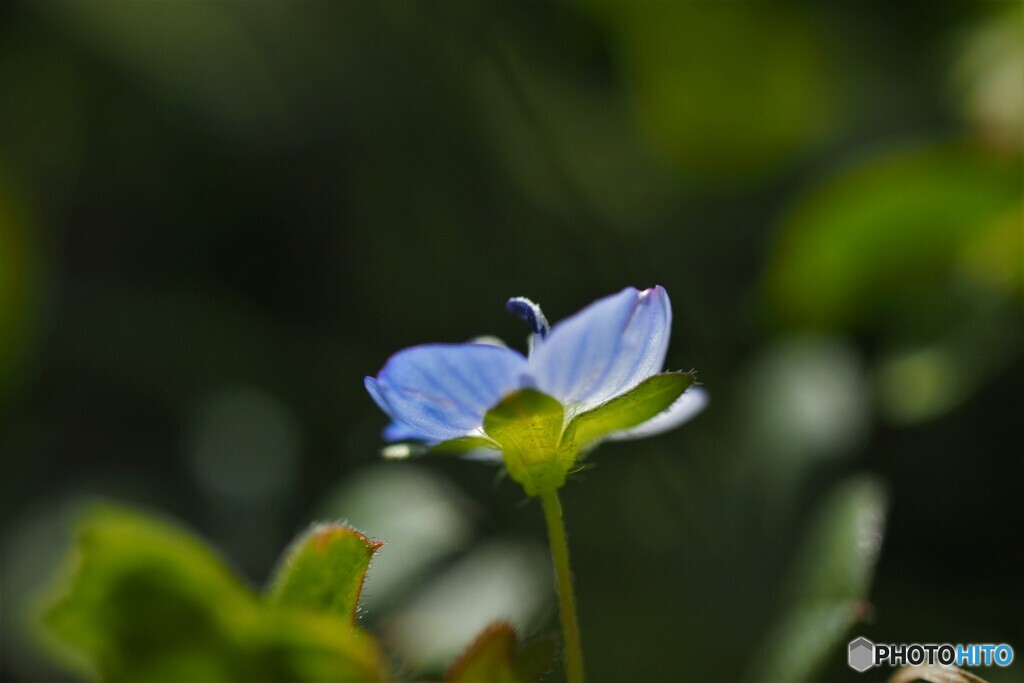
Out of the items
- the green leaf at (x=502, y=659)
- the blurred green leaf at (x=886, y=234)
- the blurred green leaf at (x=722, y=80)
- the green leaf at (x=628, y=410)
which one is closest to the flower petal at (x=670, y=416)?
the green leaf at (x=628, y=410)

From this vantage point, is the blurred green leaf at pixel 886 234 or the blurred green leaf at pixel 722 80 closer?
the blurred green leaf at pixel 886 234

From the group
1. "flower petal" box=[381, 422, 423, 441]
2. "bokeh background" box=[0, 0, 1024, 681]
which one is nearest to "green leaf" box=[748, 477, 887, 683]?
"bokeh background" box=[0, 0, 1024, 681]

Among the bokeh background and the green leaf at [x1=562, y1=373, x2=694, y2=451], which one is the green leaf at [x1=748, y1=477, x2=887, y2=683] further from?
the green leaf at [x1=562, y1=373, x2=694, y2=451]

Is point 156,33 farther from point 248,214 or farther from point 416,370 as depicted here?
point 416,370

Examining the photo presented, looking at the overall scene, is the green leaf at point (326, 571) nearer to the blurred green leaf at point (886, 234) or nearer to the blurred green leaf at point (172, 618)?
the blurred green leaf at point (172, 618)

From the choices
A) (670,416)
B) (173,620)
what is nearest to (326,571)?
(173,620)

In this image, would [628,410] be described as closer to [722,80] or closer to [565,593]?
[565,593]
